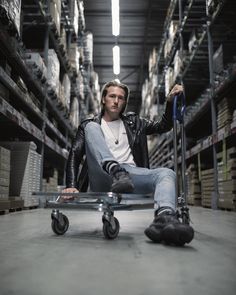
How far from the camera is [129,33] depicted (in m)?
15.5

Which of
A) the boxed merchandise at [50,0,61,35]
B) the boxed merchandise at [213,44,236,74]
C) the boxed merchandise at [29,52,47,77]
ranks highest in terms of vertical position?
the boxed merchandise at [50,0,61,35]

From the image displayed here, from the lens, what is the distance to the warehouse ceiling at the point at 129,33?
44.4 feet

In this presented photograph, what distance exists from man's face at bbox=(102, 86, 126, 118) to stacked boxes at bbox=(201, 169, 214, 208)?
4406mm

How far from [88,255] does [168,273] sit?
493 millimetres

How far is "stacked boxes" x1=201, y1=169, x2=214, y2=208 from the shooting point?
6.80 m

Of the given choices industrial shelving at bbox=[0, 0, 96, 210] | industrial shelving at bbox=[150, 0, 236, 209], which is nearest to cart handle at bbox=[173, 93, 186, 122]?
industrial shelving at bbox=[0, 0, 96, 210]

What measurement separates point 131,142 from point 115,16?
11.5 m

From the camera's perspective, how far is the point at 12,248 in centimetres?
182

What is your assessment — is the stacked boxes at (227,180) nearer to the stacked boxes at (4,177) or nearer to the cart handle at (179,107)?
the cart handle at (179,107)

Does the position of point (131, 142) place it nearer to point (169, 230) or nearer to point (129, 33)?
point (169, 230)

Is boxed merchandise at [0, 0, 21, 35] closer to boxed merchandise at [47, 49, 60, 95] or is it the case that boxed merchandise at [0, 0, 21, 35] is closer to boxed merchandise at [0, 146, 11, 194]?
boxed merchandise at [0, 146, 11, 194]

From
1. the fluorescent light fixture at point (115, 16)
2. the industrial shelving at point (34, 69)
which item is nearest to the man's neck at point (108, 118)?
the industrial shelving at point (34, 69)

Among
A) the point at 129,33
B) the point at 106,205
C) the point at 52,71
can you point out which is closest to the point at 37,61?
the point at 52,71

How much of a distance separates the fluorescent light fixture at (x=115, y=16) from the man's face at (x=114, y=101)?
995 centimetres
